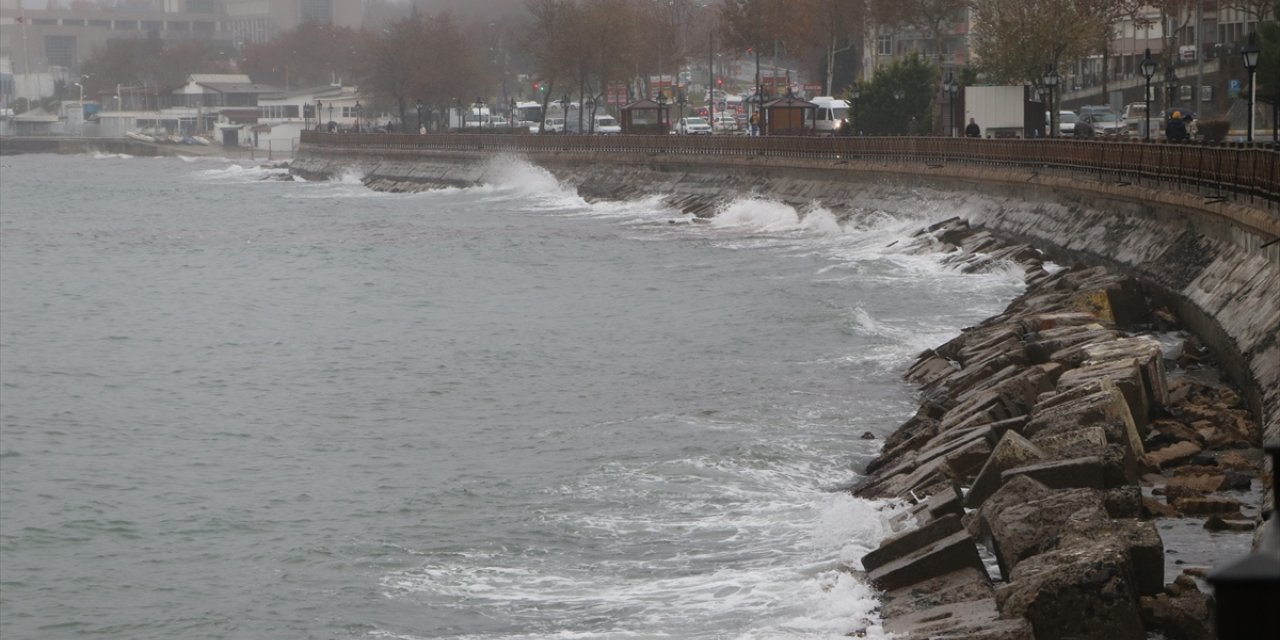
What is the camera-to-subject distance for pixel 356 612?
12797 millimetres

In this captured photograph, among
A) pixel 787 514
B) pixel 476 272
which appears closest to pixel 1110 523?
pixel 787 514

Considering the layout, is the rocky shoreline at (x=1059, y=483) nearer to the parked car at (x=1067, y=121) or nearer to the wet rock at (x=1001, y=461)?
the wet rock at (x=1001, y=461)

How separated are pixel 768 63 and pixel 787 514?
167m

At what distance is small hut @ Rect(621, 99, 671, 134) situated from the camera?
258 ft

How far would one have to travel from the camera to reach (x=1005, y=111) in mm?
52812

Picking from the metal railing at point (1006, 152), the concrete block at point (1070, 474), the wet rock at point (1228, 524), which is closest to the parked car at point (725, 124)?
the metal railing at point (1006, 152)

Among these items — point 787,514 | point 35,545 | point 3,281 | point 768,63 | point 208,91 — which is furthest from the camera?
point 208,91

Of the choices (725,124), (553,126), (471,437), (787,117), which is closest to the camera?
(471,437)

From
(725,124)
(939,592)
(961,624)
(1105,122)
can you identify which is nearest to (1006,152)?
(1105,122)

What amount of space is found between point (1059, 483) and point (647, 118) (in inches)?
2707

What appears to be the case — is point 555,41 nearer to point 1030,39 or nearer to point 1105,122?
point 1105,122

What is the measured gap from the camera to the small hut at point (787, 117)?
224 feet

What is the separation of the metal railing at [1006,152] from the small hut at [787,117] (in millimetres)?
3584

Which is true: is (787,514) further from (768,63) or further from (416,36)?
(768,63)
